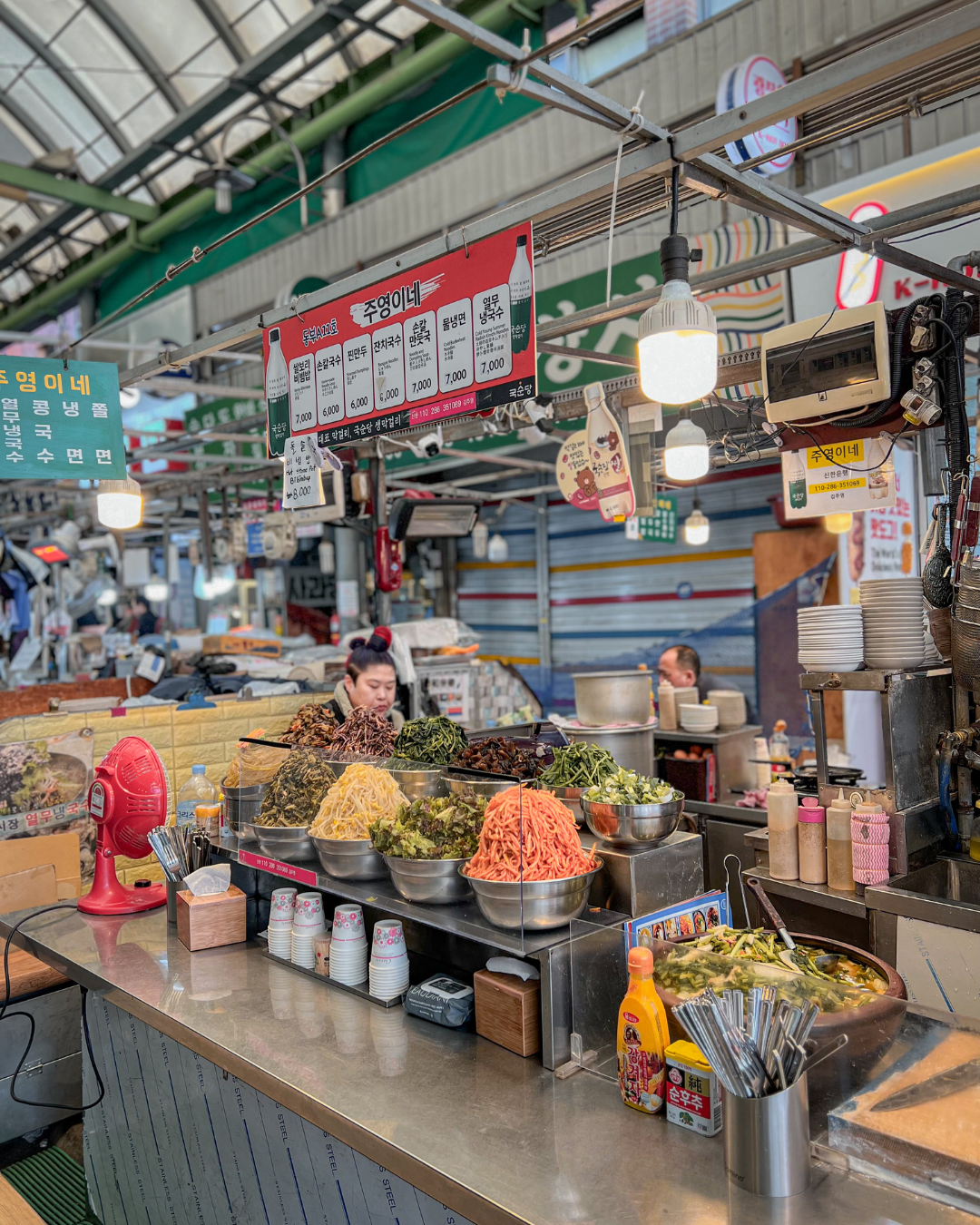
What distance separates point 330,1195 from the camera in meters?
2.31

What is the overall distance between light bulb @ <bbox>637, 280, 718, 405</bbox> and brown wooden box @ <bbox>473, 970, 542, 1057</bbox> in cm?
159

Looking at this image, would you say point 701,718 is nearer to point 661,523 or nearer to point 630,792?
point 661,523

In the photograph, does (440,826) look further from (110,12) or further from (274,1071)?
(110,12)

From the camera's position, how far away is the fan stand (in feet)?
12.1

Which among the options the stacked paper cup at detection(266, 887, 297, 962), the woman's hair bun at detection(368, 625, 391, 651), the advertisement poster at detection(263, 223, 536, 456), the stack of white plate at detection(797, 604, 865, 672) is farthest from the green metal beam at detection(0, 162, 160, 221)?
the stack of white plate at detection(797, 604, 865, 672)

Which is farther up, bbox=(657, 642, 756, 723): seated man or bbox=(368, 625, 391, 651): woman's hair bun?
bbox=(368, 625, 391, 651): woman's hair bun

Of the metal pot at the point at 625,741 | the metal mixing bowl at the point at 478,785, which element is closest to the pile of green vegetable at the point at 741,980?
the metal mixing bowl at the point at 478,785

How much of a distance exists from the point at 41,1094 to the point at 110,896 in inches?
37.9

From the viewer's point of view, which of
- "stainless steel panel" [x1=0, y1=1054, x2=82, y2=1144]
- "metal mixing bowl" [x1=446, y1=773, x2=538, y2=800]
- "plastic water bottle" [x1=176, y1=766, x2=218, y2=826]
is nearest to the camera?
"metal mixing bowl" [x1=446, y1=773, x2=538, y2=800]

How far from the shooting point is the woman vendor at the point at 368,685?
5055 mm

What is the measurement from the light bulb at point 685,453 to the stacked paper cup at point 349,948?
269cm

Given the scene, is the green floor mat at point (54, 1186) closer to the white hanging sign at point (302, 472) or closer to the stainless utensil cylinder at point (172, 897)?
the stainless utensil cylinder at point (172, 897)

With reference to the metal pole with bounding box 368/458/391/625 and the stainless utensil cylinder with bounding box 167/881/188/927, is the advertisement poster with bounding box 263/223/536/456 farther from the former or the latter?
the metal pole with bounding box 368/458/391/625

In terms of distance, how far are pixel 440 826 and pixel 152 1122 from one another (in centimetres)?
154
